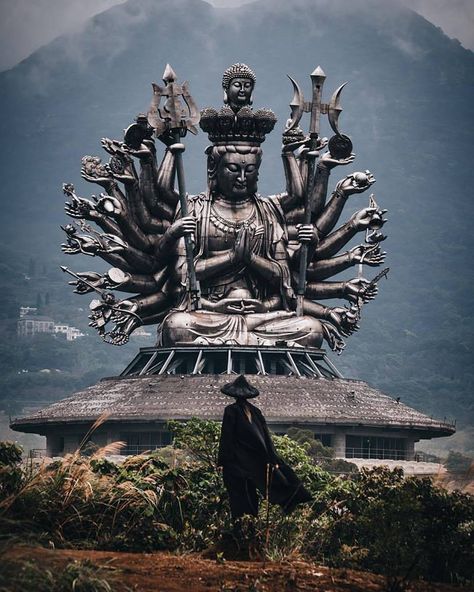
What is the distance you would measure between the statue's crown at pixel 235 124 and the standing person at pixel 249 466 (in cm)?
2838

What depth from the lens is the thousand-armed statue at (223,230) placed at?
61.4 metres

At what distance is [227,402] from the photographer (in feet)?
194

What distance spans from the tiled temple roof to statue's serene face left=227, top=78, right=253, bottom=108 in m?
8.23

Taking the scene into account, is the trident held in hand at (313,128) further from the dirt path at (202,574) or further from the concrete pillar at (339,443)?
the dirt path at (202,574)

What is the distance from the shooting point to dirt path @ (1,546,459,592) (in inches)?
1185

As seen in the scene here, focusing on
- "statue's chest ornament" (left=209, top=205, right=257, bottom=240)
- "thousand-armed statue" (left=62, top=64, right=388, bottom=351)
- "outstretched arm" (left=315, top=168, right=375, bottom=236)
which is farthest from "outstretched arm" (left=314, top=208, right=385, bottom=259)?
"statue's chest ornament" (left=209, top=205, right=257, bottom=240)

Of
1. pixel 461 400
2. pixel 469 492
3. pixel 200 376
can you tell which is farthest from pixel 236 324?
pixel 461 400

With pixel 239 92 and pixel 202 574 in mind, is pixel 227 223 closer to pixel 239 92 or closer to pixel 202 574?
pixel 239 92

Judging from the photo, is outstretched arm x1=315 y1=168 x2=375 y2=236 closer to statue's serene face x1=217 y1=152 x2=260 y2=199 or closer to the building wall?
statue's serene face x1=217 y1=152 x2=260 y2=199

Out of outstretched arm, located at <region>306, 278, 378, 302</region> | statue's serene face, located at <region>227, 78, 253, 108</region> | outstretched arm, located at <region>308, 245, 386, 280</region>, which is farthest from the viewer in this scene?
outstretched arm, located at <region>306, 278, 378, 302</region>

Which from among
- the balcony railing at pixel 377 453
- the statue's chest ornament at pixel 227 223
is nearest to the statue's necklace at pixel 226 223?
the statue's chest ornament at pixel 227 223

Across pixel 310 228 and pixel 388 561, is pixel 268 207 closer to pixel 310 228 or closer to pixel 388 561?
pixel 310 228

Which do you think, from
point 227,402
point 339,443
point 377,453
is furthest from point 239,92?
point 377,453

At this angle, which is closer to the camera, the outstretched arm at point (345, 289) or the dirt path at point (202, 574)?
the dirt path at point (202, 574)
